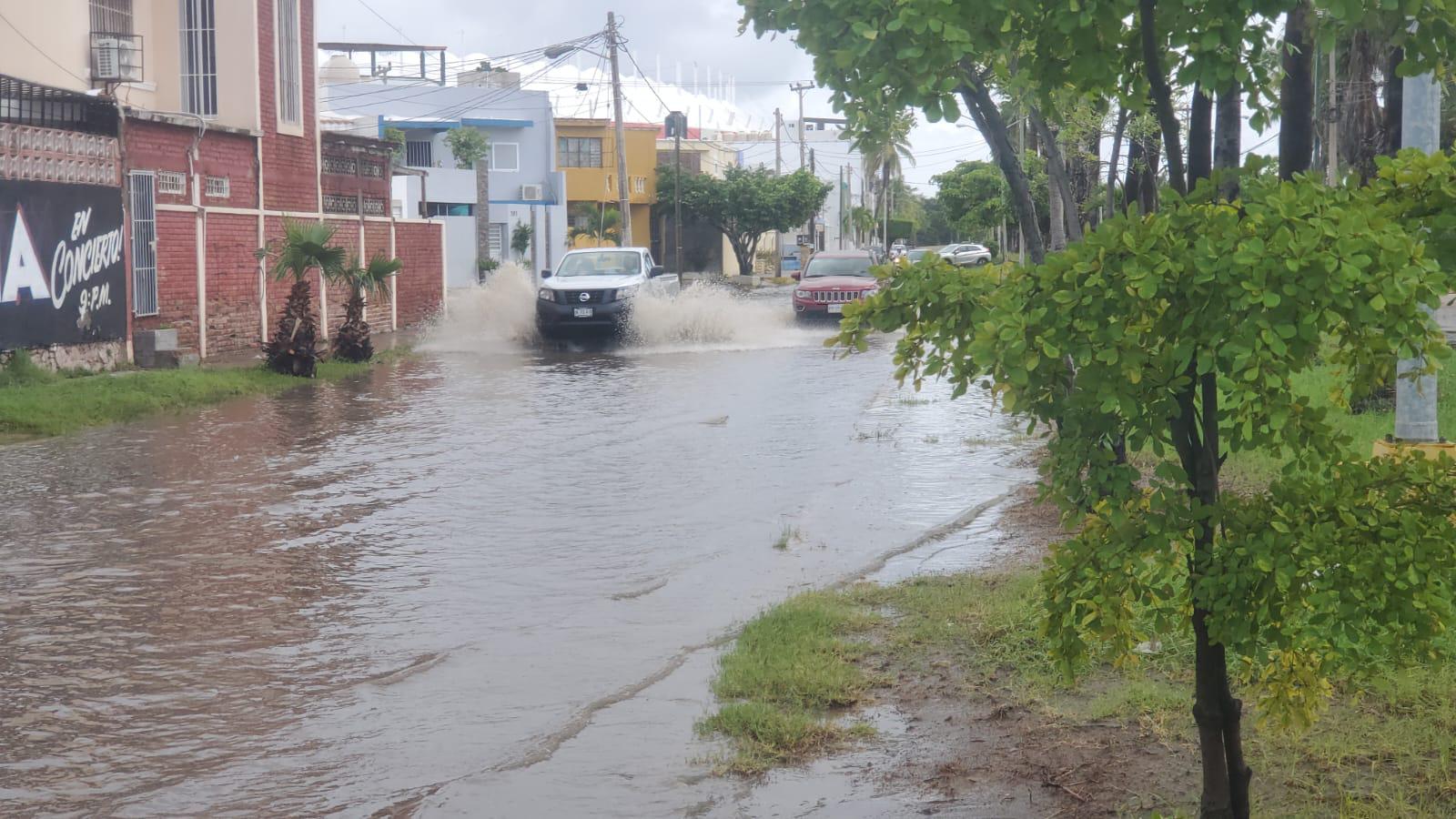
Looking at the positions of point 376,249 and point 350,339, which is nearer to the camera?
point 350,339

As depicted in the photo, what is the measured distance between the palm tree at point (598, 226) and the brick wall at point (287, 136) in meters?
36.4

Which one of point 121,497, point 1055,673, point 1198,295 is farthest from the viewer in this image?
point 121,497

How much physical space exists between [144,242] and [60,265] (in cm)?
259

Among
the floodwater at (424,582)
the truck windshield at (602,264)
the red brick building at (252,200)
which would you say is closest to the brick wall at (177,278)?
the red brick building at (252,200)

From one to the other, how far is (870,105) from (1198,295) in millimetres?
1868

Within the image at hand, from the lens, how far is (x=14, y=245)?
685 inches

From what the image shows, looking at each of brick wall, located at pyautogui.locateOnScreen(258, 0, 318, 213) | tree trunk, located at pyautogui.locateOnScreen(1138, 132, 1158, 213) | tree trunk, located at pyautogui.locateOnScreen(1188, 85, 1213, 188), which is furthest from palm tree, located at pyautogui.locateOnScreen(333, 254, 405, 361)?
tree trunk, located at pyautogui.locateOnScreen(1188, 85, 1213, 188)

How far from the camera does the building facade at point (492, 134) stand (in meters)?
56.2

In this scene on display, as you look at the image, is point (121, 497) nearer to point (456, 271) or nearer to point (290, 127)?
point (290, 127)

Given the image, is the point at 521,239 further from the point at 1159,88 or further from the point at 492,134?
the point at 1159,88

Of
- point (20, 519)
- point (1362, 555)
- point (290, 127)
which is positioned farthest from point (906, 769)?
point (290, 127)

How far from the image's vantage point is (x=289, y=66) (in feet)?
88.5

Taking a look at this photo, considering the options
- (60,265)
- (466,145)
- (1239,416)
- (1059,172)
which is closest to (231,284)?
(60,265)

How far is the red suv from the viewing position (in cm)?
3111
